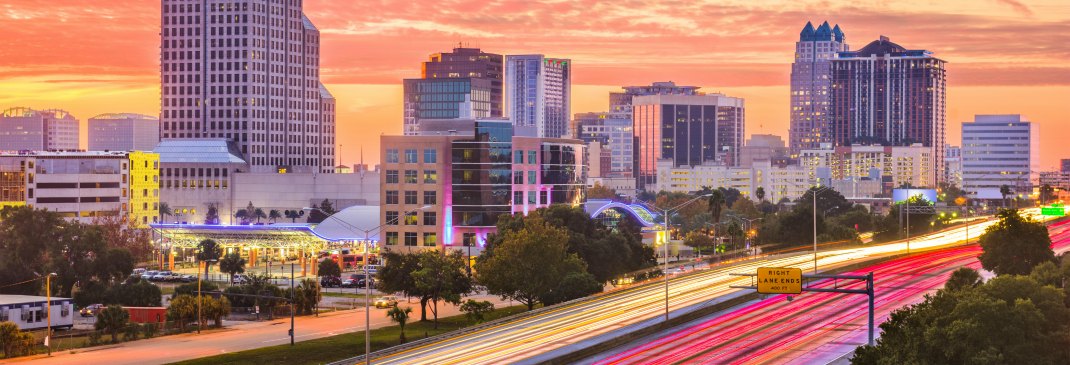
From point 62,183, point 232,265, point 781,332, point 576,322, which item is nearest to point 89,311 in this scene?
point 232,265

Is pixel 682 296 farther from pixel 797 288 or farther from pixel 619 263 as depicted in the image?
pixel 797 288

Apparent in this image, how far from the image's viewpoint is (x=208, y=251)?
16375 centimetres

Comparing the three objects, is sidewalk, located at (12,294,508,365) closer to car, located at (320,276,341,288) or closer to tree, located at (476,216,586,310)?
tree, located at (476,216,586,310)

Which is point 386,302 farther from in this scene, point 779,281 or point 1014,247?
point 779,281

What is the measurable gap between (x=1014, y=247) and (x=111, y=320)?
2730 inches

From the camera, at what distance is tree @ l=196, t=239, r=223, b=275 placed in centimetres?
16250

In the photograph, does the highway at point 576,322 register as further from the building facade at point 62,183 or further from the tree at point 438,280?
the building facade at point 62,183

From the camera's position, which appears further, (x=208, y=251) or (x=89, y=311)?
(x=208, y=251)

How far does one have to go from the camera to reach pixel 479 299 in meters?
126

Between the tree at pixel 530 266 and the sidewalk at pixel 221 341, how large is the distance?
9.30 meters

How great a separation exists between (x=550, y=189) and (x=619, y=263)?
1790 inches

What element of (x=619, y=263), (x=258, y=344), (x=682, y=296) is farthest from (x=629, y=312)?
(x=619, y=263)

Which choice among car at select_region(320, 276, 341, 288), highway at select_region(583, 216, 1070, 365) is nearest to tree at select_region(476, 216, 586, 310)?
highway at select_region(583, 216, 1070, 365)

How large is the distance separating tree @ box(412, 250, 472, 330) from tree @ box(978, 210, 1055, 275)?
137 ft
